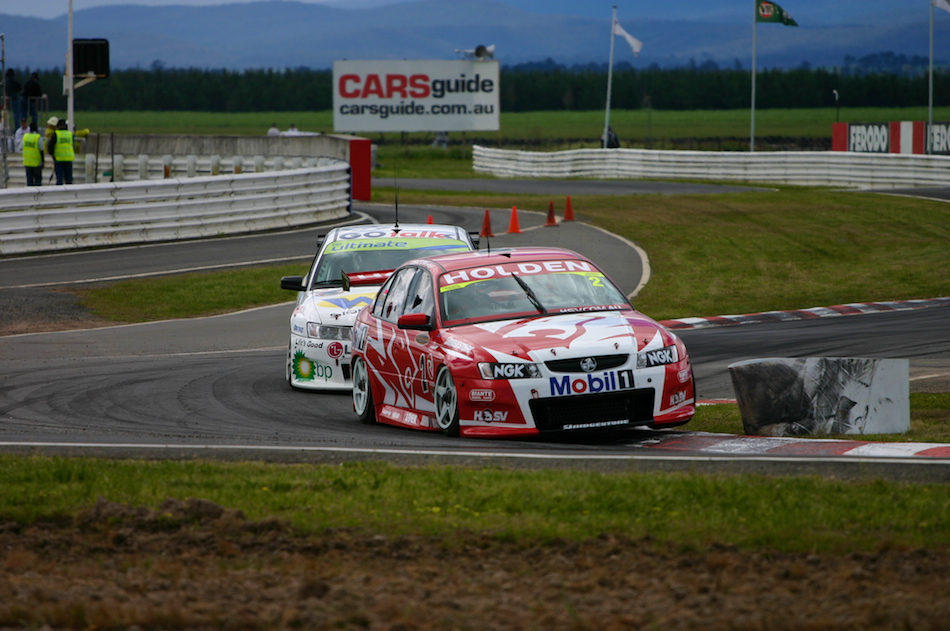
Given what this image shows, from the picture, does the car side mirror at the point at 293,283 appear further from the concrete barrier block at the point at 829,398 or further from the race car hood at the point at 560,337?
the concrete barrier block at the point at 829,398

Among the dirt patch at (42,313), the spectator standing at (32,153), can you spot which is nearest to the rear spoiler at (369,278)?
the dirt patch at (42,313)

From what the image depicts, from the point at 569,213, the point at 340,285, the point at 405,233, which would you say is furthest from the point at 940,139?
the point at 340,285

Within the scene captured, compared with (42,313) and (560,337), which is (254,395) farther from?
(42,313)

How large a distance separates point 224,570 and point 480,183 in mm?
41422

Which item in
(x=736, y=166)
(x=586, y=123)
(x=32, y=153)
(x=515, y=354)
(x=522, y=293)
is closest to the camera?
(x=515, y=354)

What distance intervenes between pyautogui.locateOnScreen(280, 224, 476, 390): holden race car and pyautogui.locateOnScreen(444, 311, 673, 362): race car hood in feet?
9.45

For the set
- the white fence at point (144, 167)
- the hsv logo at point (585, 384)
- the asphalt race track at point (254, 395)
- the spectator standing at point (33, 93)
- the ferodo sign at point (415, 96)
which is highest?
the ferodo sign at point (415, 96)

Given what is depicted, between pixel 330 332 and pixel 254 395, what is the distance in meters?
0.96

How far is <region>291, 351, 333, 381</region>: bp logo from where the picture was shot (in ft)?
38.3

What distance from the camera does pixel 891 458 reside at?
23.8 ft

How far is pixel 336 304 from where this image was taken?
1195cm

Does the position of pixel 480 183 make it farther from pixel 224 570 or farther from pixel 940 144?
pixel 224 570

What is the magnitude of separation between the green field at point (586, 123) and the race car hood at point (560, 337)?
61.6 metres

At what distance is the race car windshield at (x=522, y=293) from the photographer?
925 centimetres
